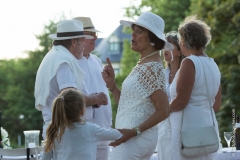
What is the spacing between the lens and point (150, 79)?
14.9 ft

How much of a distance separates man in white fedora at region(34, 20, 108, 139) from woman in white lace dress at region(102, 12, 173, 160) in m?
0.45

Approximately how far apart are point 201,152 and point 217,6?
18.1 meters

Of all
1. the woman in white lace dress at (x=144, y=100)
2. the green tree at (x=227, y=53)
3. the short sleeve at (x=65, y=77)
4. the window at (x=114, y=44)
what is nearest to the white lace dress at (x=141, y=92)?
the woman in white lace dress at (x=144, y=100)

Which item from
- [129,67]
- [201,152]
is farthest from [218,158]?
[129,67]

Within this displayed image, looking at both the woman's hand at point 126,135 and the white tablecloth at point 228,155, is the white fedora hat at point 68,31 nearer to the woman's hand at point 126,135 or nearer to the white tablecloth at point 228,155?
the woman's hand at point 126,135

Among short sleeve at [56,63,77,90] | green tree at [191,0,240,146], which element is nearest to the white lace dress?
short sleeve at [56,63,77,90]

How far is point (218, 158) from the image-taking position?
6.07 meters

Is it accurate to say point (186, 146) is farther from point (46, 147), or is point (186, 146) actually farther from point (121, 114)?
point (46, 147)

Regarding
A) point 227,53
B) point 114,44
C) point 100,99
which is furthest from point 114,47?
point 100,99

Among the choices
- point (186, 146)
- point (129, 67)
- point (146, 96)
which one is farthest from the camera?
point (129, 67)

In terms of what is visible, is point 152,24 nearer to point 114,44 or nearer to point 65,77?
point 65,77

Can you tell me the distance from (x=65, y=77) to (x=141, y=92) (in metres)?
0.65

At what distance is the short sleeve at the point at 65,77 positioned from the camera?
192 inches

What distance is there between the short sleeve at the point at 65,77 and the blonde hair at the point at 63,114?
0.25 metres
